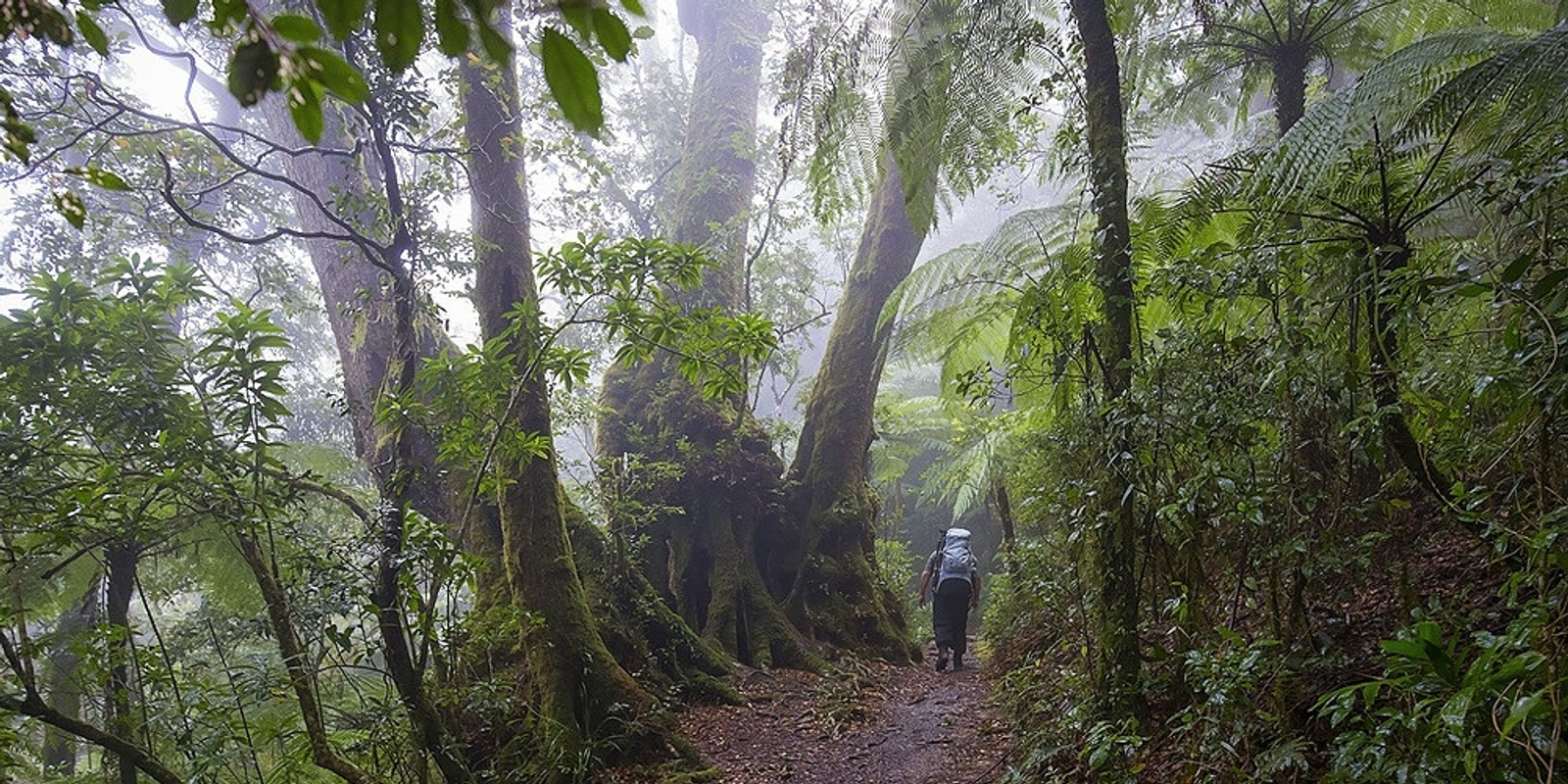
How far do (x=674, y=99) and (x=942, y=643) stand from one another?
932 centimetres

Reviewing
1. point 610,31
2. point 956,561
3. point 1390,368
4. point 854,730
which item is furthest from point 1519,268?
point 956,561

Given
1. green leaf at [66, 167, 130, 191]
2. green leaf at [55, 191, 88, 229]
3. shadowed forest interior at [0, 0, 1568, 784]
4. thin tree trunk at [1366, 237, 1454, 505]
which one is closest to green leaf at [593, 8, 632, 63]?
shadowed forest interior at [0, 0, 1568, 784]

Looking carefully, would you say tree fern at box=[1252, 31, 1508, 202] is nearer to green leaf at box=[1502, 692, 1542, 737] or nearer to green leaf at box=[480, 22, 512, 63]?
green leaf at box=[1502, 692, 1542, 737]

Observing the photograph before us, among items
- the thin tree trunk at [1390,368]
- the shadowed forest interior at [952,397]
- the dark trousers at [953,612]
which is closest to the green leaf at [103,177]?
the shadowed forest interior at [952,397]

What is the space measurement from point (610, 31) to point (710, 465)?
5.97 metres

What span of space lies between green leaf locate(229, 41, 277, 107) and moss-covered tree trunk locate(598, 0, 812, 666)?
488 centimetres

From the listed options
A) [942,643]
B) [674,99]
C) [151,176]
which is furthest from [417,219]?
[674,99]

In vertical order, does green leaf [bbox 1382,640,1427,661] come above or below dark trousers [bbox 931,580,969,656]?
above

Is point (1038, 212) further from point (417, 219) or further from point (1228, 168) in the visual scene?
point (417, 219)

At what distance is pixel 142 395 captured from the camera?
96.6 inches

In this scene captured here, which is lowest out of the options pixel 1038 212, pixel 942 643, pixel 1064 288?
pixel 942 643

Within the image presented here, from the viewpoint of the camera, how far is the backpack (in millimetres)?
6484

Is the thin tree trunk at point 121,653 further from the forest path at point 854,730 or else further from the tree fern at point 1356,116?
the tree fern at point 1356,116

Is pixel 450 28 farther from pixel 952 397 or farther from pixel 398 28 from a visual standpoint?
pixel 952 397
